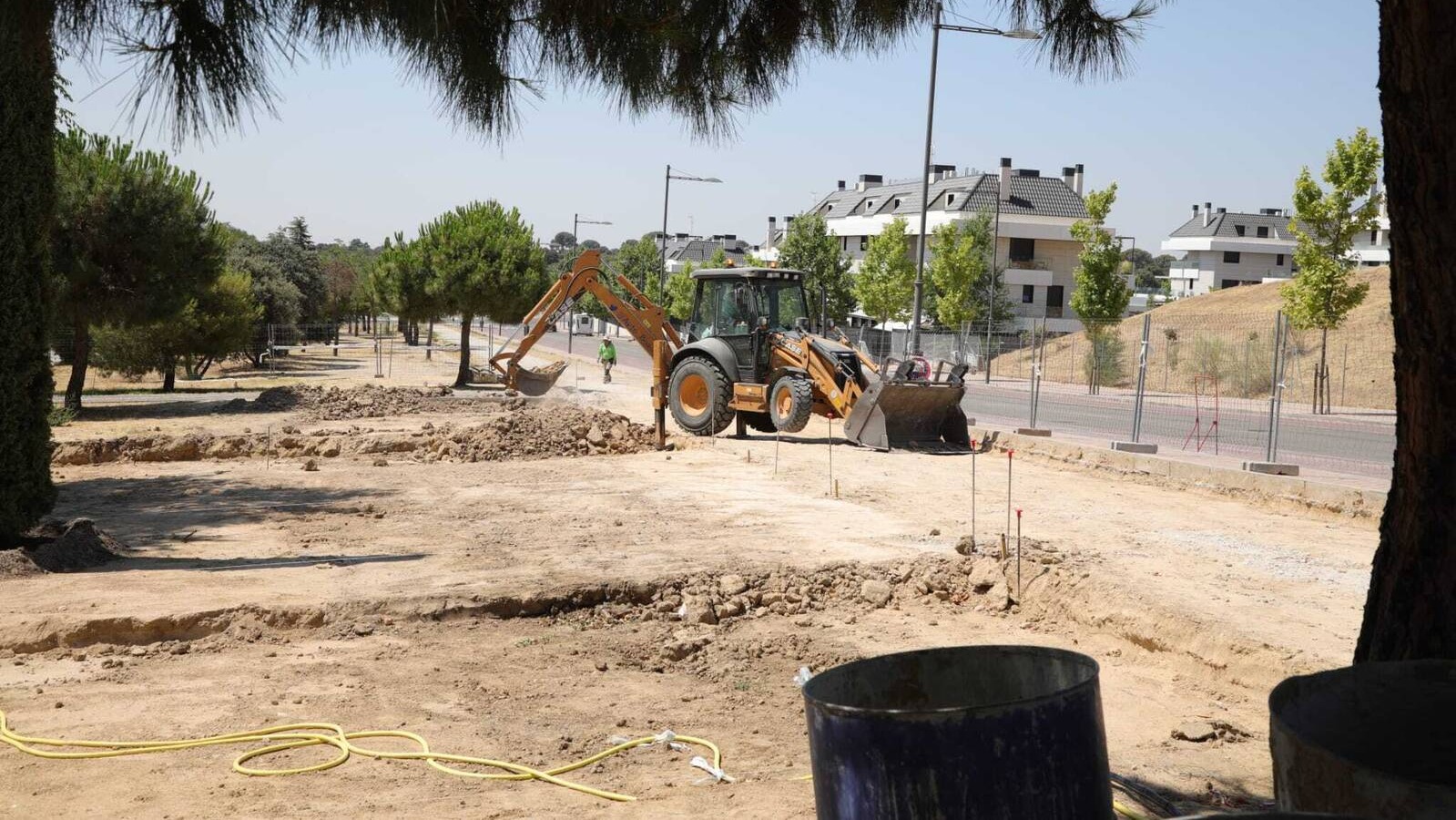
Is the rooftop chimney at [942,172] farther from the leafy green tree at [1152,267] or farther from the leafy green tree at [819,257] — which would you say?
the leafy green tree at [1152,267]

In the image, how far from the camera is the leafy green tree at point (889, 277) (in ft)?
174

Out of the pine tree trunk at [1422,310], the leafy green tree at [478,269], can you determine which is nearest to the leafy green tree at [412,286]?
the leafy green tree at [478,269]

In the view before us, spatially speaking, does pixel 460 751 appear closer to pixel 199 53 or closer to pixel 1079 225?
pixel 199 53

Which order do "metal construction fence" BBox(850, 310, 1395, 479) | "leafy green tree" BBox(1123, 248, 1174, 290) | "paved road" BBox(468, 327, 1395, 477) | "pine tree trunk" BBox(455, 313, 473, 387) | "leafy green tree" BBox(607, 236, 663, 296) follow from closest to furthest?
"paved road" BBox(468, 327, 1395, 477) < "metal construction fence" BBox(850, 310, 1395, 479) < "pine tree trunk" BBox(455, 313, 473, 387) < "leafy green tree" BBox(607, 236, 663, 296) < "leafy green tree" BBox(1123, 248, 1174, 290)

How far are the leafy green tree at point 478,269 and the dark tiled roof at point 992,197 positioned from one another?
33.0m

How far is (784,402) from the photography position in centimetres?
1945

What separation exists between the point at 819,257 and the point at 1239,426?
40.9m

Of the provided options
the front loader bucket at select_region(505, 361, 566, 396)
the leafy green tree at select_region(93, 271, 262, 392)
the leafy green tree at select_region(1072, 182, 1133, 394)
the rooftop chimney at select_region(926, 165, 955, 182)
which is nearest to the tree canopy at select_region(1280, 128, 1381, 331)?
the leafy green tree at select_region(1072, 182, 1133, 394)

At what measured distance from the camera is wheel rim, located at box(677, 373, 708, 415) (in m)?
21.2

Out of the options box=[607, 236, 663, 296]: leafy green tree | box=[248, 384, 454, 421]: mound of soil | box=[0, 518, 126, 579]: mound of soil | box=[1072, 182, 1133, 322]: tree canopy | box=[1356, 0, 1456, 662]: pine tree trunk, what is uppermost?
box=[607, 236, 663, 296]: leafy green tree

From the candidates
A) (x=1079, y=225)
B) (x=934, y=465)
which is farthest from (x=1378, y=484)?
(x=1079, y=225)

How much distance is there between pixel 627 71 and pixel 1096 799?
336cm

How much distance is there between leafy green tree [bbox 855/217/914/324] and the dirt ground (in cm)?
3812

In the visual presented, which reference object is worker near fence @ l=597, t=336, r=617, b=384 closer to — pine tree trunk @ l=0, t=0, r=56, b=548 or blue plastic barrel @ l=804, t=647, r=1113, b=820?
pine tree trunk @ l=0, t=0, r=56, b=548
